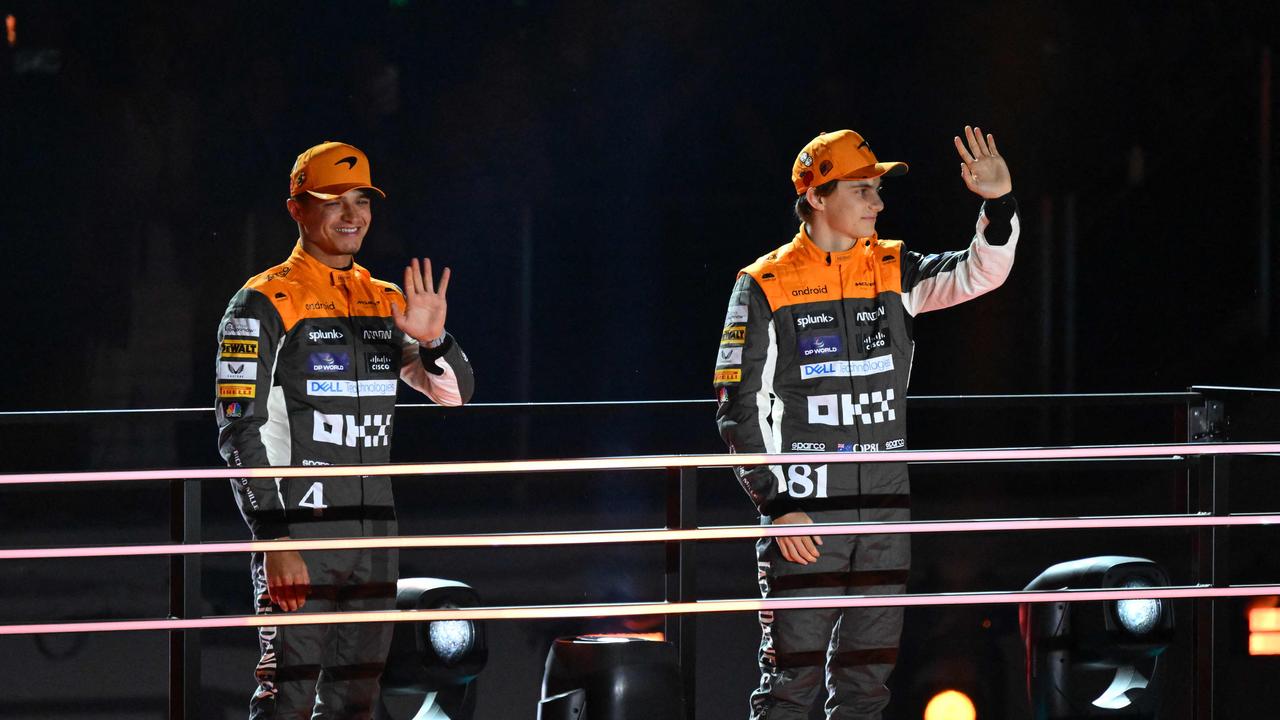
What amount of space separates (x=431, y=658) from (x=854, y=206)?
130cm

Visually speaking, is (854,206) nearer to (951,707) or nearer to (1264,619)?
(1264,619)

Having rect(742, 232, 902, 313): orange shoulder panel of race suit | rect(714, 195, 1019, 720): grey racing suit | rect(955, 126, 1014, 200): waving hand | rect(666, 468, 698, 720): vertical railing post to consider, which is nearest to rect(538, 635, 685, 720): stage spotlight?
rect(666, 468, 698, 720): vertical railing post

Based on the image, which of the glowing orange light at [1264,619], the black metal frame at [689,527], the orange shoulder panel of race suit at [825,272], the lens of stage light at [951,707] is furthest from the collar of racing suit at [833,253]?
the lens of stage light at [951,707]

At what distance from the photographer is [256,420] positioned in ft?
8.18

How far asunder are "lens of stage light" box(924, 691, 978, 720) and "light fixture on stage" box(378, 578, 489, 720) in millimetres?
2520

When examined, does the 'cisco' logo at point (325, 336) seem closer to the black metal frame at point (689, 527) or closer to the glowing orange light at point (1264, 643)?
the black metal frame at point (689, 527)

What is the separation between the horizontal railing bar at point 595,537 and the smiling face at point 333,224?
2.24 ft

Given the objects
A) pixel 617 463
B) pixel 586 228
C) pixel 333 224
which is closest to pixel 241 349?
pixel 333 224

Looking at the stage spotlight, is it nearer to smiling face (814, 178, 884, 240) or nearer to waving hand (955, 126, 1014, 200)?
smiling face (814, 178, 884, 240)

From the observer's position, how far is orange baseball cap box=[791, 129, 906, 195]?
2713 mm

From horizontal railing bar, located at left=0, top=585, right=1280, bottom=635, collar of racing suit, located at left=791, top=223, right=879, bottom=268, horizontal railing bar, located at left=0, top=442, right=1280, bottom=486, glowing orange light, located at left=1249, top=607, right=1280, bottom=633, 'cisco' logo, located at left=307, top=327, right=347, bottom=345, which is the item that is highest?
collar of racing suit, located at left=791, top=223, right=879, bottom=268

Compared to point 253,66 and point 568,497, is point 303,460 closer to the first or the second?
point 253,66

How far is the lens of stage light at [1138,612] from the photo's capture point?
291 centimetres

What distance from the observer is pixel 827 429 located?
265 centimetres
